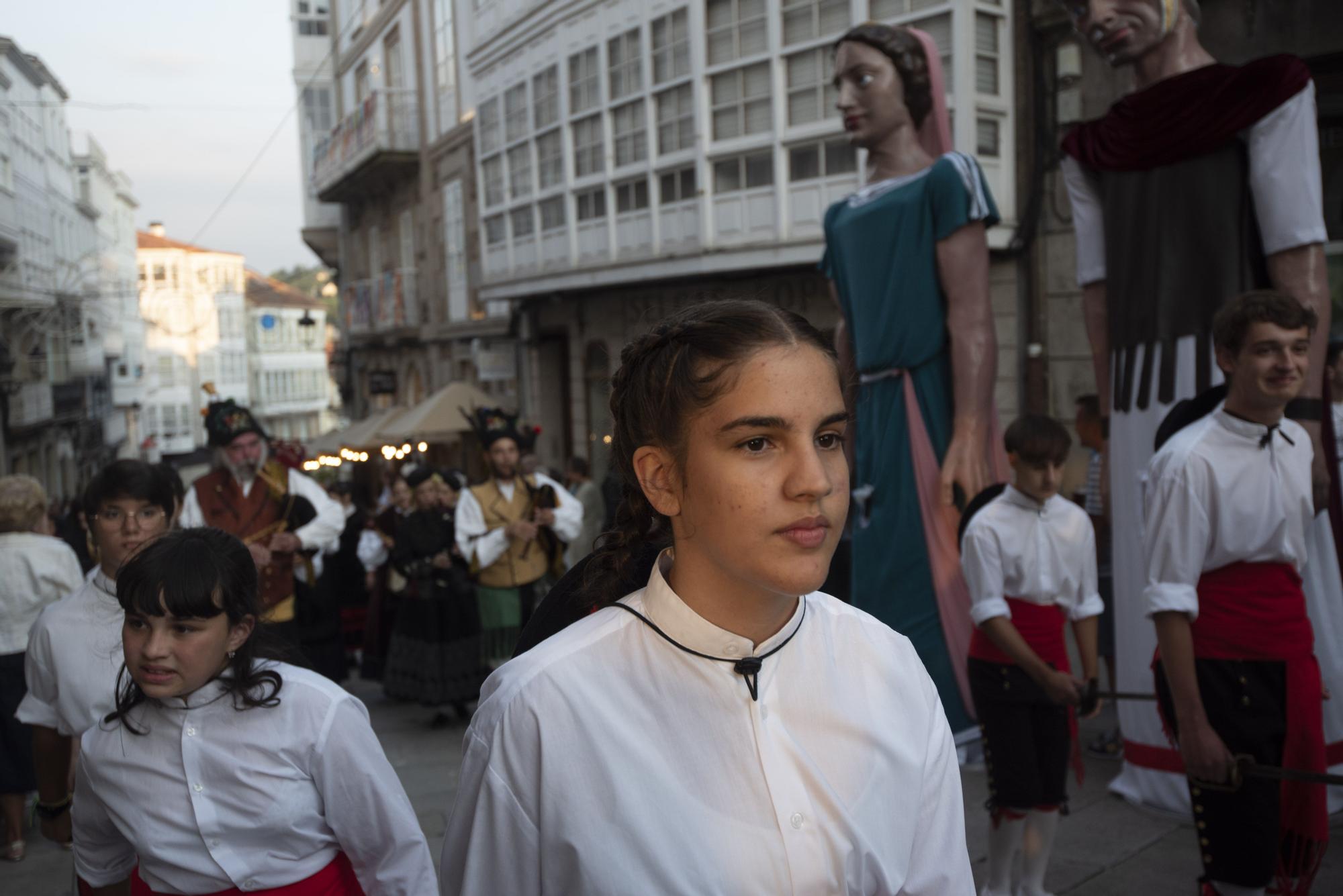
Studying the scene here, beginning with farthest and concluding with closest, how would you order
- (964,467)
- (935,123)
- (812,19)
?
(812,19)
(935,123)
(964,467)

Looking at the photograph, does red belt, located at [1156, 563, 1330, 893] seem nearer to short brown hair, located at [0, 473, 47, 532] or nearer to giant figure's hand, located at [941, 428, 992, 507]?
giant figure's hand, located at [941, 428, 992, 507]

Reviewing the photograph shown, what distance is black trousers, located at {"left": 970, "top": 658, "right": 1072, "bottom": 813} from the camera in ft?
12.7

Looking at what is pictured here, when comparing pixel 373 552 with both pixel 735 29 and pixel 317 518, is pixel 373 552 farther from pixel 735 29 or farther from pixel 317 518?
pixel 735 29

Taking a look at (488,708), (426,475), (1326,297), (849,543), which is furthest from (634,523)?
(426,475)

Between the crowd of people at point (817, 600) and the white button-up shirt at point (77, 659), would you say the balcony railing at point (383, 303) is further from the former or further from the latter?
the white button-up shirt at point (77, 659)

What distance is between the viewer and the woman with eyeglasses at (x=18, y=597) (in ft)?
17.0

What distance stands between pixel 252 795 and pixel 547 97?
15684 millimetres

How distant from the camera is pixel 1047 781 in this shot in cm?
392

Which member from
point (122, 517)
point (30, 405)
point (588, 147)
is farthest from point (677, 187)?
point (30, 405)

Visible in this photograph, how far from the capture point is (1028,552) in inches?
163

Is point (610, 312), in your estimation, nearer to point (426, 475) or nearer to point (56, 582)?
point (426, 475)

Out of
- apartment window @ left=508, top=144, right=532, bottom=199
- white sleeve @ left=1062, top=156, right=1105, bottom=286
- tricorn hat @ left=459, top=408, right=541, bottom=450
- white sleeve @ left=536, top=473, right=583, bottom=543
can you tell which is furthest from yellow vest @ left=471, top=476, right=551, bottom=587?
apartment window @ left=508, top=144, right=532, bottom=199

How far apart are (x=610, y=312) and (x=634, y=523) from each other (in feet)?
52.0

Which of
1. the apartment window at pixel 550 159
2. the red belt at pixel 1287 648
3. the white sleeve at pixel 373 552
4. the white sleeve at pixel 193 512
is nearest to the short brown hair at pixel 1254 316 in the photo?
the red belt at pixel 1287 648
